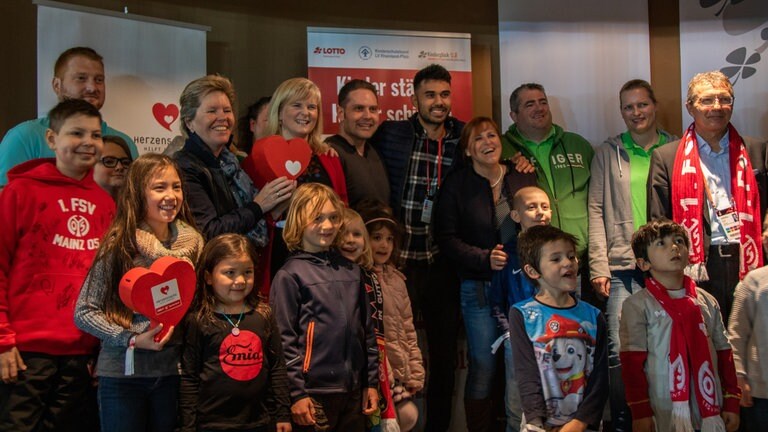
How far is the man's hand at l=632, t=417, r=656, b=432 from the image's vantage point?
3537 mm

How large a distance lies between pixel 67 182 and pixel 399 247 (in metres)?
1.76

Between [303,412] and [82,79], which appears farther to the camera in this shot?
[82,79]

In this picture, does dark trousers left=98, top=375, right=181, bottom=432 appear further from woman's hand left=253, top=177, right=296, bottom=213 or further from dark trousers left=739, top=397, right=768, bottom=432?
dark trousers left=739, top=397, right=768, bottom=432

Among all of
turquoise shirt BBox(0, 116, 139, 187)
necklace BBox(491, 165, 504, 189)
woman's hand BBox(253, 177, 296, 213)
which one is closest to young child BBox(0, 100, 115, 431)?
turquoise shirt BBox(0, 116, 139, 187)

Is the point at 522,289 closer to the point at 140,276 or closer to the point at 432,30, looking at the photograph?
the point at 140,276

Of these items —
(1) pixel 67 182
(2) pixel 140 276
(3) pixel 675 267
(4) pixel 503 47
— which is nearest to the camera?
(2) pixel 140 276

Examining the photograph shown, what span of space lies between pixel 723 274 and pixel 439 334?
1.63 metres

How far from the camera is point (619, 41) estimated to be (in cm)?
607

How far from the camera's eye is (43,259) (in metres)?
3.16

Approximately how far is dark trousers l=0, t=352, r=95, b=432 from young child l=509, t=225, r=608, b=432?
6.11ft

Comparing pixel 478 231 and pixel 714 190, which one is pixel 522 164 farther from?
pixel 714 190

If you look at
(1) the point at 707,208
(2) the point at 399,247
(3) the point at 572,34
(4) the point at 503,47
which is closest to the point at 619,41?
(3) the point at 572,34

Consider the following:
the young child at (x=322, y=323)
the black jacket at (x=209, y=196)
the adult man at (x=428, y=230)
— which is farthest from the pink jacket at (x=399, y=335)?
the black jacket at (x=209, y=196)

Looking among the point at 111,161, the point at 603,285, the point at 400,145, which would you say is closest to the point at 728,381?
the point at 603,285
